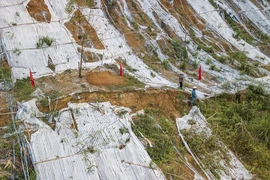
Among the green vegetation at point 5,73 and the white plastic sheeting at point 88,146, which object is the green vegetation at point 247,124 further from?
the green vegetation at point 5,73

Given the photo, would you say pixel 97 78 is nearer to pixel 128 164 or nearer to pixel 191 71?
pixel 128 164

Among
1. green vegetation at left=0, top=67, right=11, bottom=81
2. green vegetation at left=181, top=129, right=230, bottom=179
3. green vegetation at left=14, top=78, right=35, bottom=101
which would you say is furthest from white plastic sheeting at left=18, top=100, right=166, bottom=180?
green vegetation at left=0, top=67, right=11, bottom=81

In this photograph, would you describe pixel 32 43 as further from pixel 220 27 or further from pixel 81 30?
pixel 220 27

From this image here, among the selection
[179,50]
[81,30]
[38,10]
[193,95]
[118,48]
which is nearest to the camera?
[193,95]

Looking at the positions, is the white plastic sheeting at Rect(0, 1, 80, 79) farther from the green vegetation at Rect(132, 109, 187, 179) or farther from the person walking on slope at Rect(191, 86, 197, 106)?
the person walking on slope at Rect(191, 86, 197, 106)

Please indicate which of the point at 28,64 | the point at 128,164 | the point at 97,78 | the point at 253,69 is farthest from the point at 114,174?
the point at 253,69

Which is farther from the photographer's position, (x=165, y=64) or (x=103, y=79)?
(x=165, y=64)

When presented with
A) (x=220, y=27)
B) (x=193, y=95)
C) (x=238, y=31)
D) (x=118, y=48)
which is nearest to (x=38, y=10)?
(x=118, y=48)
